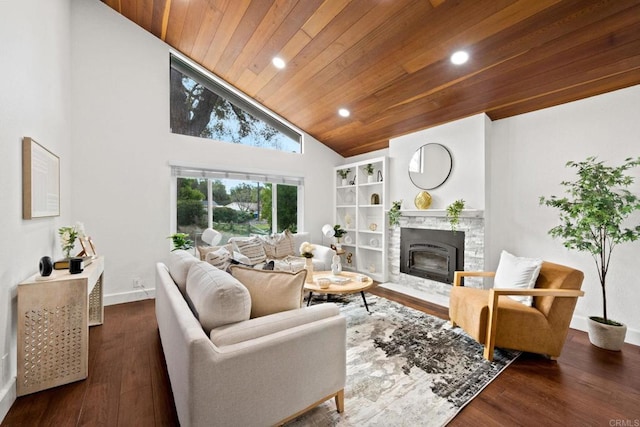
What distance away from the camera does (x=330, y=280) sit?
3.16m

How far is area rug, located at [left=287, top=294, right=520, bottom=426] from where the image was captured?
162cm

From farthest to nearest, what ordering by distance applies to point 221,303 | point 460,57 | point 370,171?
point 370,171, point 460,57, point 221,303

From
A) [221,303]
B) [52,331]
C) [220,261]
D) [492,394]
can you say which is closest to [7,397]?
[52,331]

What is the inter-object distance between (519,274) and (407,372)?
143cm

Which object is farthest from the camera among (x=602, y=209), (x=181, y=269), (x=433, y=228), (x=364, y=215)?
(x=364, y=215)

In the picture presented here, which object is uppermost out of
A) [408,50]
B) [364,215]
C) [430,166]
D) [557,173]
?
[408,50]

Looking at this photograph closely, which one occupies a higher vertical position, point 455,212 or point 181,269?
point 455,212

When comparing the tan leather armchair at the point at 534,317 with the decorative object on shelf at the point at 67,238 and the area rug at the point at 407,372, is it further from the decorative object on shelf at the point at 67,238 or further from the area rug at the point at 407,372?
the decorative object on shelf at the point at 67,238

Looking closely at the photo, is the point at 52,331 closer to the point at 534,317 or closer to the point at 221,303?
A: the point at 221,303

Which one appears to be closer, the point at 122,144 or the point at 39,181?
the point at 39,181

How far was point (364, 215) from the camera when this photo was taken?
527 centimetres

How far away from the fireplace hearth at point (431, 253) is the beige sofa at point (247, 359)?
2.70 m

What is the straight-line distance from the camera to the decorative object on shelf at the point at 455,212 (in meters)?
3.49

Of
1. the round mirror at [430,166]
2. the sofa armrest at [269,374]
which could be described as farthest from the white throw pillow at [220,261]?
the round mirror at [430,166]
